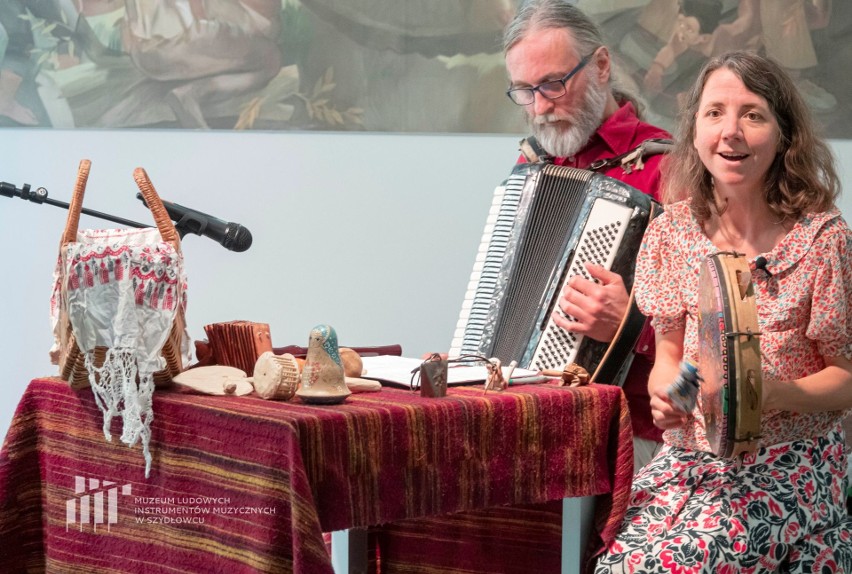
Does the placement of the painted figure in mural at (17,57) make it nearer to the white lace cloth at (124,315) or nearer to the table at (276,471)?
the table at (276,471)

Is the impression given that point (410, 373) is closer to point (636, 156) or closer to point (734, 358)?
point (734, 358)

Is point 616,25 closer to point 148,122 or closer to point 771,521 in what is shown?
point 148,122

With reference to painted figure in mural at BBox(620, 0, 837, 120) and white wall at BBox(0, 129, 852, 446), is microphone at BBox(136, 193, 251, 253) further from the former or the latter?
painted figure in mural at BBox(620, 0, 837, 120)

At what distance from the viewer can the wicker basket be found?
182cm

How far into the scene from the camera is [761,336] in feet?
6.72

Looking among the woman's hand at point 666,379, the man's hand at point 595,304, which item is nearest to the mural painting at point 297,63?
the man's hand at point 595,304

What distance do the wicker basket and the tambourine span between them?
0.93 m

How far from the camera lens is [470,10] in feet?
14.0

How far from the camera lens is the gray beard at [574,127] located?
2934mm

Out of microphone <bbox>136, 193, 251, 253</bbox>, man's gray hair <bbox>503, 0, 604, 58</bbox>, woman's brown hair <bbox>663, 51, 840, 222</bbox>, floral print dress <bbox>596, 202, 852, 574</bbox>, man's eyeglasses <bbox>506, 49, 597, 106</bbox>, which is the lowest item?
floral print dress <bbox>596, 202, 852, 574</bbox>

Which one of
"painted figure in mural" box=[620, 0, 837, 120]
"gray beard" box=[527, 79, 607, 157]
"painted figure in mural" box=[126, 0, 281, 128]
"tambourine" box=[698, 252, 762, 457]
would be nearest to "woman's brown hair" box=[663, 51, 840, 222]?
"tambourine" box=[698, 252, 762, 457]

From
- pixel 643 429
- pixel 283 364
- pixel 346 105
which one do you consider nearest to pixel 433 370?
pixel 283 364

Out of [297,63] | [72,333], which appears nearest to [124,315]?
[72,333]

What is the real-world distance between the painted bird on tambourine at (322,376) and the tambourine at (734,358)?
633 millimetres
